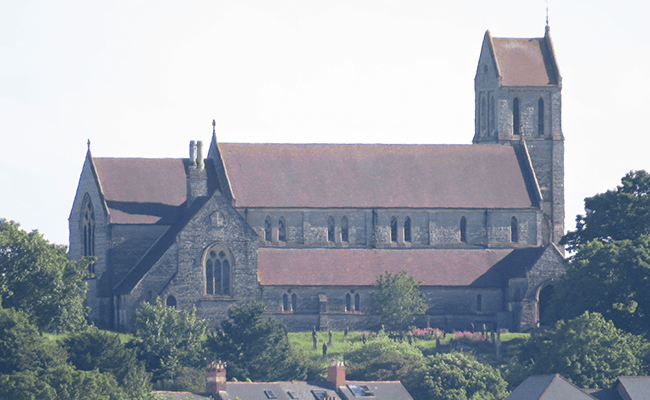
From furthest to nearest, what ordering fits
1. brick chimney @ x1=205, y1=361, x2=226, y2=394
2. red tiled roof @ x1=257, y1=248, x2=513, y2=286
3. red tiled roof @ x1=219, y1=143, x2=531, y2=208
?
1. red tiled roof @ x1=219, y1=143, x2=531, y2=208
2. red tiled roof @ x1=257, y1=248, x2=513, y2=286
3. brick chimney @ x1=205, y1=361, x2=226, y2=394

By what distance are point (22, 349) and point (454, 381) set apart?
21987 millimetres

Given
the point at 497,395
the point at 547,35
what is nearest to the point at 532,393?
the point at 497,395

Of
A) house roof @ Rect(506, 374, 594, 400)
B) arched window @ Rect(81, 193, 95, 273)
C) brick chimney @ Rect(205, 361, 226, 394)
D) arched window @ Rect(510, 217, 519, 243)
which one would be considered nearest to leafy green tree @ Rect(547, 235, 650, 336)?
house roof @ Rect(506, 374, 594, 400)

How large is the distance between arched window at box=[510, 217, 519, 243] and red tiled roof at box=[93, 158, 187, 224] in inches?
815

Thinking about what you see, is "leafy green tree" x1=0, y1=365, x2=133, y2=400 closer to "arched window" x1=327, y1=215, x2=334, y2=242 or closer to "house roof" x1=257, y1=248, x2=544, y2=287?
"house roof" x1=257, y1=248, x2=544, y2=287

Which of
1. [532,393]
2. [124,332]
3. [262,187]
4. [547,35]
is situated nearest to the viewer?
[532,393]

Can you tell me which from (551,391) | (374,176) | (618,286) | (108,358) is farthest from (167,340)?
(618,286)

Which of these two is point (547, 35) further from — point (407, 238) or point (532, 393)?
point (532, 393)

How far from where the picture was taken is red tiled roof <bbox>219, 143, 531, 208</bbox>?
404 feet

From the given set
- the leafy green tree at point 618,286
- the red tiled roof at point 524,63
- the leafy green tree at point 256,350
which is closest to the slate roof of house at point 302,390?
the leafy green tree at point 256,350

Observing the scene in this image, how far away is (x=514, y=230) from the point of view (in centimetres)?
12469

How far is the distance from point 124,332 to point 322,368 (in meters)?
14.7

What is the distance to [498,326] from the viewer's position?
387 ft

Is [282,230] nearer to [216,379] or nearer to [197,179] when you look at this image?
[197,179]
